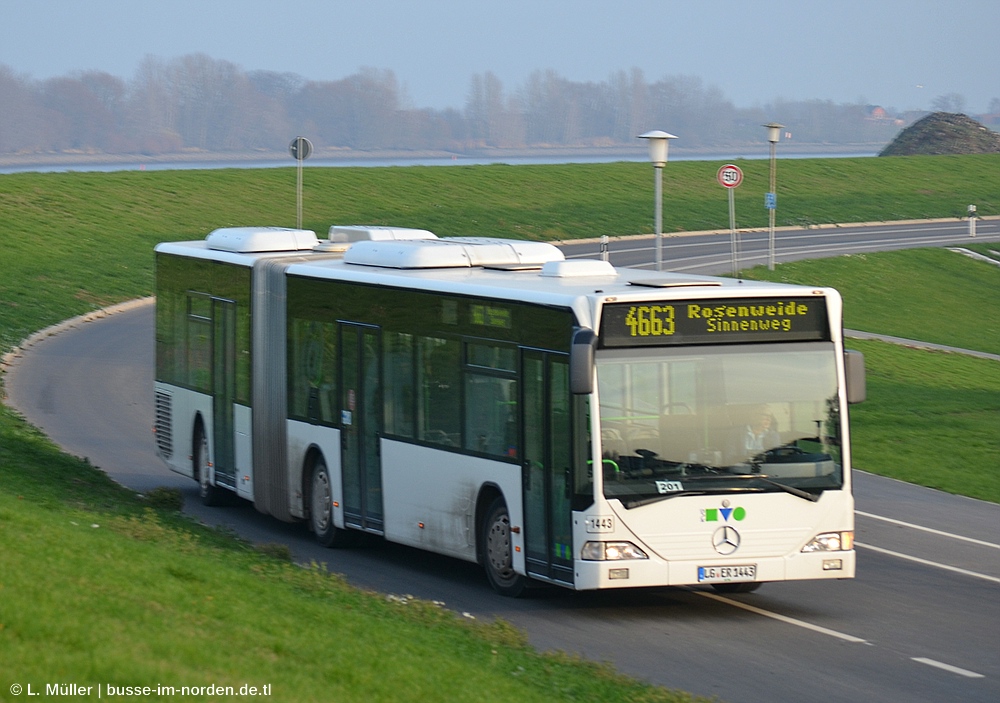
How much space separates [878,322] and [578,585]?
105 feet

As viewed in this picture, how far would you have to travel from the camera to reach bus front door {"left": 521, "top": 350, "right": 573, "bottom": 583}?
12820 mm

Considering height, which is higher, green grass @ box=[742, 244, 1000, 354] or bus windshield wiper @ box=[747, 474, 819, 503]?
bus windshield wiper @ box=[747, 474, 819, 503]

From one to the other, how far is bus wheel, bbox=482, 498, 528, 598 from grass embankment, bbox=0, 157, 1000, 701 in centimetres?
191

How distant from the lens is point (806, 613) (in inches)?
530

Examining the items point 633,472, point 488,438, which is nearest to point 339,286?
point 488,438

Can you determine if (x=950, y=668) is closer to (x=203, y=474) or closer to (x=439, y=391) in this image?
(x=439, y=391)

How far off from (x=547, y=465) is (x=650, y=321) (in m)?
1.47

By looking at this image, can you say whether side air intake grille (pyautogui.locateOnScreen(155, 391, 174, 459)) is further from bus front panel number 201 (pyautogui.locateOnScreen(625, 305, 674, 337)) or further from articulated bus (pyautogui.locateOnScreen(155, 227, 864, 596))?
bus front panel number 201 (pyautogui.locateOnScreen(625, 305, 674, 337))

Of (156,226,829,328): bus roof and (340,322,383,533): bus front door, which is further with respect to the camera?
(340,322,383,533): bus front door

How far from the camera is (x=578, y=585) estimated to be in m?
12.7

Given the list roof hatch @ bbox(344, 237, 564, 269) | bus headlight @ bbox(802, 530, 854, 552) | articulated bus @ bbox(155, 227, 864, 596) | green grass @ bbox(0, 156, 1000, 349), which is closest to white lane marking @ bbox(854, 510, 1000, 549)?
articulated bus @ bbox(155, 227, 864, 596)

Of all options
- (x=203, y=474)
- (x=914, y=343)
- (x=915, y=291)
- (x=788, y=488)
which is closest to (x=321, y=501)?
(x=203, y=474)

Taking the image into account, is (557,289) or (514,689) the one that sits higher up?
(557,289)

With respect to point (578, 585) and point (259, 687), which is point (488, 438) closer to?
point (578, 585)
